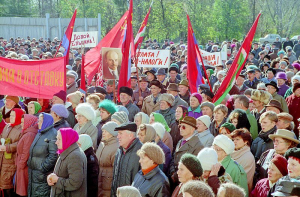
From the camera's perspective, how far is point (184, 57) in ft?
55.1

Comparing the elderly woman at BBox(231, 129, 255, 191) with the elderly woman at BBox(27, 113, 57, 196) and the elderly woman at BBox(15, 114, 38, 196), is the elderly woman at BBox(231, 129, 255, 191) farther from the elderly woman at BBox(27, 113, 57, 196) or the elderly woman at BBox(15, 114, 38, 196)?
the elderly woman at BBox(15, 114, 38, 196)

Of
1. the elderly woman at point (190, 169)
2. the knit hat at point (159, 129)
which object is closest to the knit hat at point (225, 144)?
the elderly woman at point (190, 169)

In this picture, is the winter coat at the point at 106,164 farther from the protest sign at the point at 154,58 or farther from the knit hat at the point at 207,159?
the protest sign at the point at 154,58

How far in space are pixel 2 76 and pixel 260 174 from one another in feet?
16.6

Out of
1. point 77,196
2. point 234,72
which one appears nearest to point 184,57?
point 234,72

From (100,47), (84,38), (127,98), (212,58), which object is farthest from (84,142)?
(84,38)

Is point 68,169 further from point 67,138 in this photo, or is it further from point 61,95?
point 61,95

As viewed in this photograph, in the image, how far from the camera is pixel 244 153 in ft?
20.0

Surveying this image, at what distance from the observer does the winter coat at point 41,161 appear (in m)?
6.71

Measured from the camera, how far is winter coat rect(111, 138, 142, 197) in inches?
237

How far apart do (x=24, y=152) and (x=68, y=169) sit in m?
1.44

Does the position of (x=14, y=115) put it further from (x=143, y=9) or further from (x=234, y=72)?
(x=143, y=9)

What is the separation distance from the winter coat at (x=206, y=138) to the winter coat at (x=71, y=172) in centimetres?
175

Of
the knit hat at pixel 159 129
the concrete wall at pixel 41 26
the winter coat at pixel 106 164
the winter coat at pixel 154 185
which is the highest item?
the knit hat at pixel 159 129
